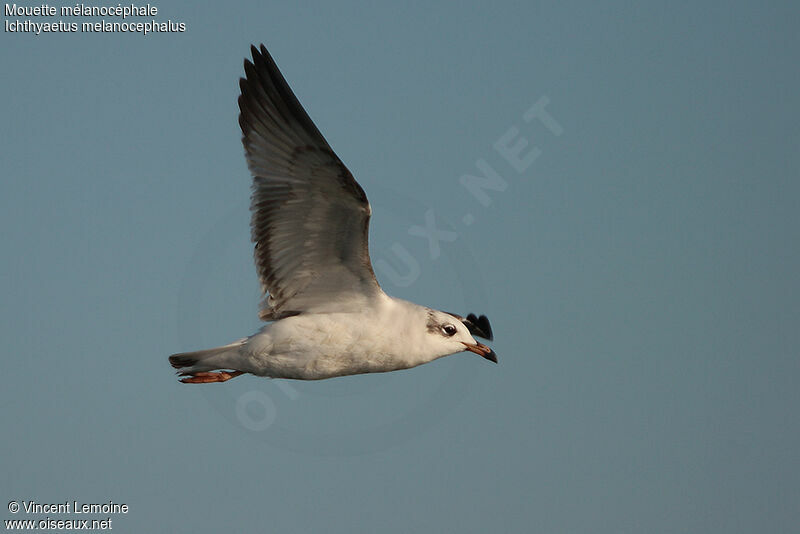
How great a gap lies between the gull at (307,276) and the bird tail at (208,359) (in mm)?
15

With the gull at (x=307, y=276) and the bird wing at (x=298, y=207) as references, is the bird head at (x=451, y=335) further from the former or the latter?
the bird wing at (x=298, y=207)

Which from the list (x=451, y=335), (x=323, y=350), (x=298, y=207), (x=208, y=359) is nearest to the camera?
(x=298, y=207)

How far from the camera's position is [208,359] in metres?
16.1

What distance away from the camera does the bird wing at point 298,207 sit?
1512 cm

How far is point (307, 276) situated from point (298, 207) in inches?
48.5

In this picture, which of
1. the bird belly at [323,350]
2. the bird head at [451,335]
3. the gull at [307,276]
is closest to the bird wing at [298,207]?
the gull at [307,276]

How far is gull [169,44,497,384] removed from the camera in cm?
1521

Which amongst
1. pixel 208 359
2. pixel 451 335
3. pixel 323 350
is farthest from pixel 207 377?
pixel 451 335

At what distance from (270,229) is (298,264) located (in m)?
0.71

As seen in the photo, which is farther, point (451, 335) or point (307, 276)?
point (451, 335)

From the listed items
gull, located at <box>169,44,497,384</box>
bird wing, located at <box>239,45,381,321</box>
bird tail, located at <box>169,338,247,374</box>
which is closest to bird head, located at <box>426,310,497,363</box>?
gull, located at <box>169,44,497,384</box>

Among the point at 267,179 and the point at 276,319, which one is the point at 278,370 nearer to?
the point at 276,319

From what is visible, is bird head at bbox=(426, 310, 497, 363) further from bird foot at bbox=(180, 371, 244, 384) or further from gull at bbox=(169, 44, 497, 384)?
bird foot at bbox=(180, 371, 244, 384)

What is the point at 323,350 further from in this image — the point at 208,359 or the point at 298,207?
the point at 298,207
